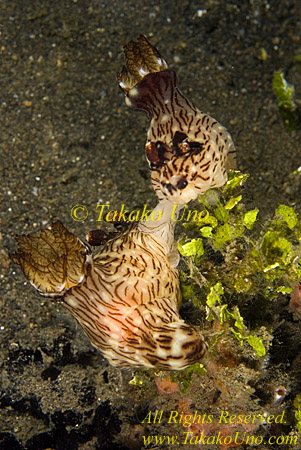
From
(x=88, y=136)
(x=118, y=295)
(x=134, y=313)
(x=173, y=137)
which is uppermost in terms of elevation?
(x=88, y=136)

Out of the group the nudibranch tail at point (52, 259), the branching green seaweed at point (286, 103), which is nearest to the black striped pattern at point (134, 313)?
the nudibranch tail at point (52, 259)

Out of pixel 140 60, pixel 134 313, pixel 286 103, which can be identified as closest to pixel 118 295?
pixel 134 313

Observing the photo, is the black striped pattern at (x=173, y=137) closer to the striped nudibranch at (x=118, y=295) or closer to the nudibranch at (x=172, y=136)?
the nudibranch at (x=172, y=136)

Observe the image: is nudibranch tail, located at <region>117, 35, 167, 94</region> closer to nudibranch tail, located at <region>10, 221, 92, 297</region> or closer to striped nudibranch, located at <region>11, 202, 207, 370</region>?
striped nudibranch, located at <region>11, 202, 207, 370</region>

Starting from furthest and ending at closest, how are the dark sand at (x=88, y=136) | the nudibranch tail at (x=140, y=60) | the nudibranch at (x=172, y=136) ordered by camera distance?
the dark sand at (x=88, y=136) → the nudibranch tail at (x=140, y=60) → the nudibranch at (x=172, y=136)

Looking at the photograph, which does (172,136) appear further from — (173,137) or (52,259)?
(52,259)

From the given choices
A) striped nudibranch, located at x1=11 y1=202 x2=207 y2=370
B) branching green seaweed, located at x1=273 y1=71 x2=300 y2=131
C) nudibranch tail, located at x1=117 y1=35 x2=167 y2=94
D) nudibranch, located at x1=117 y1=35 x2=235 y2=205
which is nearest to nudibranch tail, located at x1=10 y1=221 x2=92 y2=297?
striped nudibranch, located at x1=11 y1=202 x2=207 y2=370
